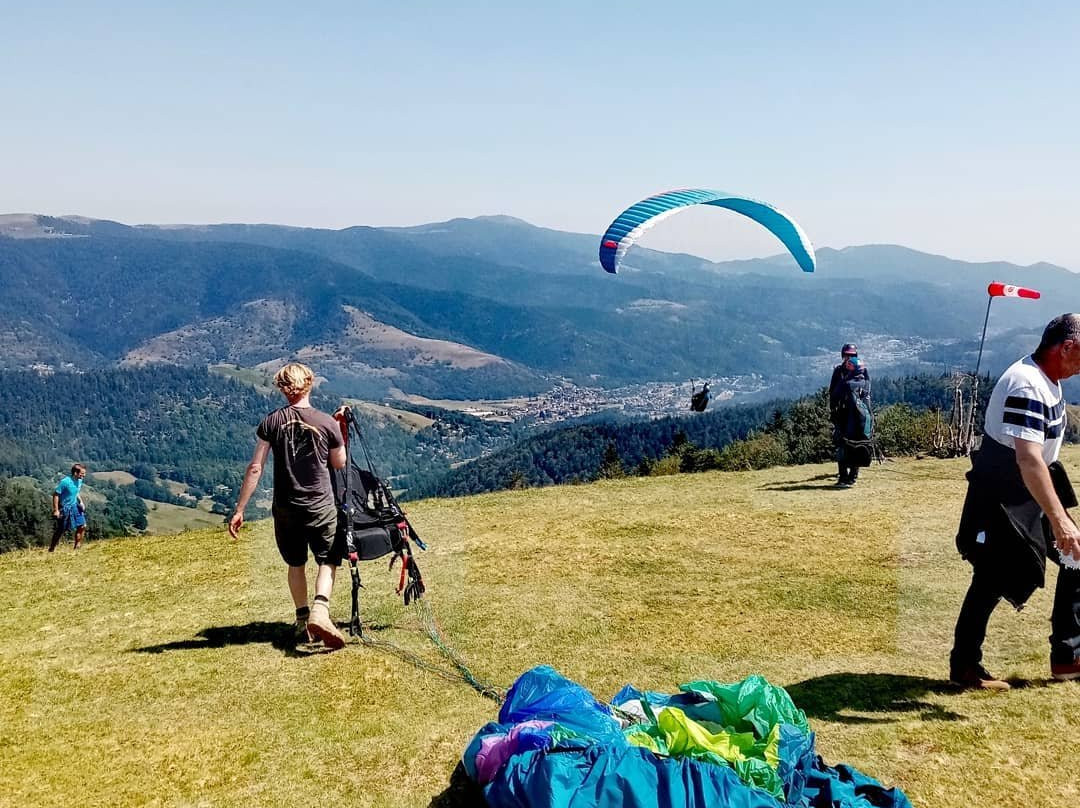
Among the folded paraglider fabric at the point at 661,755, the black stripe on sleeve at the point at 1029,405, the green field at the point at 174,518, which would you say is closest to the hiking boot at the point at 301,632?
the folded paraglider fabric at the point at 661,755

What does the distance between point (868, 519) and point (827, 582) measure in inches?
144

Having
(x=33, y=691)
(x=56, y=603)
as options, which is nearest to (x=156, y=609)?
(x=56, y=603)

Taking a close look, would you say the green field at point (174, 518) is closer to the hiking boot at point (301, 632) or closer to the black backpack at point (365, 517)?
the hiking boot at point (301, 632)

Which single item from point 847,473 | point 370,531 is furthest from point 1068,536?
point 847,473

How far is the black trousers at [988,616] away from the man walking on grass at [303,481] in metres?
5.49

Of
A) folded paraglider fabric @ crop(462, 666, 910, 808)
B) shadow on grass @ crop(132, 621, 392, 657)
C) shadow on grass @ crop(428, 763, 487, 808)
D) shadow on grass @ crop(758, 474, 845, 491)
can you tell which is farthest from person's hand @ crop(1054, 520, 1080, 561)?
shadow on grass @ crop(758, 474, 845, 491)

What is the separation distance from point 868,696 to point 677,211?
11.8 meters

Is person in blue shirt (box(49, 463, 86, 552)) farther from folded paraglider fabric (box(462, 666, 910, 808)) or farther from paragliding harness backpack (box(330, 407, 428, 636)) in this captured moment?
folded paraglider fabric (box(462, 666, 910, 808))

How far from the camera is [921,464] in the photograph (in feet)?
61.0

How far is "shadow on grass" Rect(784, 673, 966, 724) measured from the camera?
6.22 metres

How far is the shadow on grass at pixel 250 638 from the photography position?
8098 mm

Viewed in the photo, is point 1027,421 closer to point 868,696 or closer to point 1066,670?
point 1066,670

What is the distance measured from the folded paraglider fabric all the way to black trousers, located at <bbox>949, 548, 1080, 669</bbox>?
2232mm

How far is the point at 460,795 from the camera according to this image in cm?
527
